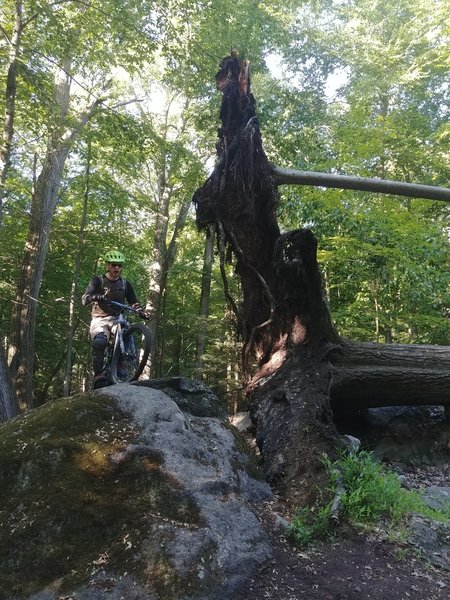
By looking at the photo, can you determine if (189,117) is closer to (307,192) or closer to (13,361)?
(307,192)

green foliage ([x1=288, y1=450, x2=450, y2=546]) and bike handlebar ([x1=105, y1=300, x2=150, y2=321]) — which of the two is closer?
green foliage ([x1=288, y1=450, x2=450, y2=546])

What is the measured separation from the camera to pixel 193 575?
2.40 m

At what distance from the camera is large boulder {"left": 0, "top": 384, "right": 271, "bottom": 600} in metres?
2.36

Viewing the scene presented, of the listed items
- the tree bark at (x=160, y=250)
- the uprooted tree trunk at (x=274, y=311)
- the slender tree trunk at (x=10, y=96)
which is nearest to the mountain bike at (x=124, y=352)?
the uprooted tree trunk at (x=274, y=311)

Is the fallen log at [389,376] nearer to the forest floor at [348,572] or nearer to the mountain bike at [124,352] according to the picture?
the forest floor at [348,572]

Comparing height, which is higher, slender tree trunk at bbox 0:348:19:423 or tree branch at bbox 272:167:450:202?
tree branch at bbox 272:167:450:202

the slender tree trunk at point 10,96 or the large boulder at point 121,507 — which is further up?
the slender tree trunk at point 10,96

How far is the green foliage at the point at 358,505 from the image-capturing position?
323 centimetres

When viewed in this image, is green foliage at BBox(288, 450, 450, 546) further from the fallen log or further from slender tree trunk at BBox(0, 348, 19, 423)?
slender tree trunk at BBox(0, 348, 19, 423)

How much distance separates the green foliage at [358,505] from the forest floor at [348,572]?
10cm

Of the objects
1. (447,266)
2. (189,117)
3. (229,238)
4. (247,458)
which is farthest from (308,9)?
(247,458)

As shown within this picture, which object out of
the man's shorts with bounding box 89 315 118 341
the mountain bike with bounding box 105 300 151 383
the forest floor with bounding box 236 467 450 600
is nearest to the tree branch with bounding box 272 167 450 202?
the mountain bike with bounding box 105 300 151 383

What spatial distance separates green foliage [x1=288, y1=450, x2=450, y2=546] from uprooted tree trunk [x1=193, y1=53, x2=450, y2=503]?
868 mm

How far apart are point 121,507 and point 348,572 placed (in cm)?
158
